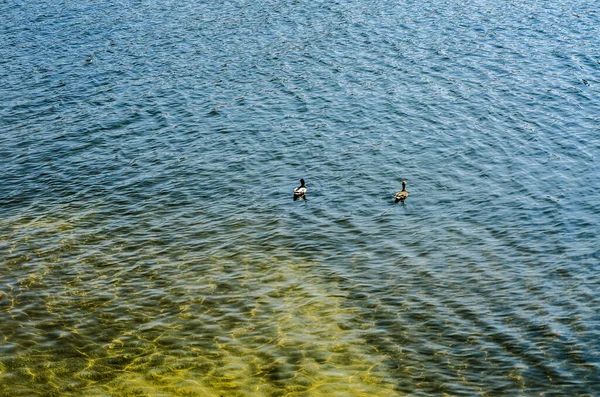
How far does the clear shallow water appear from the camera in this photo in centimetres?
2584

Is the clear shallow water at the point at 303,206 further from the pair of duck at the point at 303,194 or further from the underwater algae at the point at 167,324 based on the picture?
the pair of duck at the point at 303,194

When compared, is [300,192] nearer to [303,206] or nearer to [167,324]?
[303,206]

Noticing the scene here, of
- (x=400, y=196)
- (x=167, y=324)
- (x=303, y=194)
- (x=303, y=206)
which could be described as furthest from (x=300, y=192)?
(x=167, y=324)

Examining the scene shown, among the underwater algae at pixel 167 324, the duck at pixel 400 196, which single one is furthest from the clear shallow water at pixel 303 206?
the duck at pixel 400 196

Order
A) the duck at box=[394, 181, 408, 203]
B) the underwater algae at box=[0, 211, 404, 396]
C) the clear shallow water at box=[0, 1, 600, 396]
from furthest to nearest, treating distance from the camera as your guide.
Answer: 1. the duck at box=[394, 181, 408, 203]
2. the clear shallow water at box=[0, 1, 600, 396]
3. the underwater algae at box=[0, 211, 404, 396]

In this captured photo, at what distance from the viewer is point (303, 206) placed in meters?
37.5

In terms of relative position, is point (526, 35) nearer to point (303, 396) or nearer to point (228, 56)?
point (228, 56)

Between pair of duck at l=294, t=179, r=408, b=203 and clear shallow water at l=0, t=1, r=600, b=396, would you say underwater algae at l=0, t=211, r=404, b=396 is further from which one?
pair of duck at l=294, t=179, r=408, b=203

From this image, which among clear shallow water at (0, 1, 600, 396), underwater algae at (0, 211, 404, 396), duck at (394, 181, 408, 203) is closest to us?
underwater algae at (0, 211, 404, 396)

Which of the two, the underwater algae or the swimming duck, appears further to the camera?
the swimming duck

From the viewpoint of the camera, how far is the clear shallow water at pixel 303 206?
2584 cm

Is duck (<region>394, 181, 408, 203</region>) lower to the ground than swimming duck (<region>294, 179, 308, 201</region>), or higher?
higher

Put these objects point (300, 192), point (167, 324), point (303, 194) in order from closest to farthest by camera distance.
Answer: point (167, 324), point (300, 192), point (303, 194)

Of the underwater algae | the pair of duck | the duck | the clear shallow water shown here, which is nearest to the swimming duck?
the pair of duck
